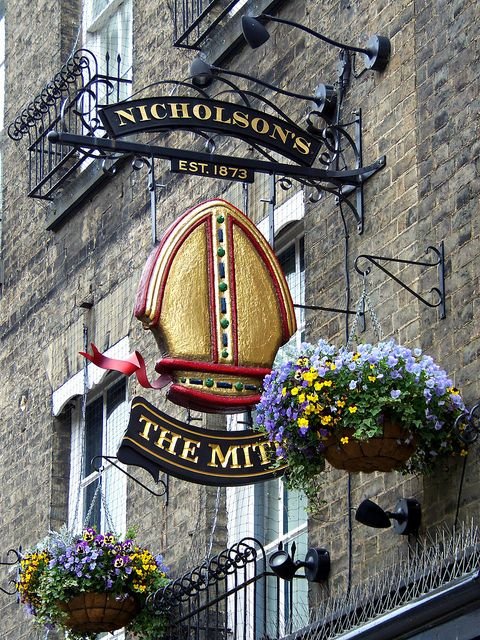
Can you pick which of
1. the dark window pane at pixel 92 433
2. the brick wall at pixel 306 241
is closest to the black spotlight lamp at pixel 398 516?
the brick wall at pixel 306 241

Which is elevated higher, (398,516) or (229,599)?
(229,599)

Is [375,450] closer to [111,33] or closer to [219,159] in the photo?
[219,159]

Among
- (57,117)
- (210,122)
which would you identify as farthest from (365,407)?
(57,117)

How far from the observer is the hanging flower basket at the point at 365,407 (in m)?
10.4

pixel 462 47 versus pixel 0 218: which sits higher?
pixel 0 218

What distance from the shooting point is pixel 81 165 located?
681 inches

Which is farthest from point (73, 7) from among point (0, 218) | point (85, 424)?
point (85, 424)

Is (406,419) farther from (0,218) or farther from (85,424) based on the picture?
(0,218)

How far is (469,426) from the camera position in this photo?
10.5 metres

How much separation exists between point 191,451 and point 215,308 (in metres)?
0.92

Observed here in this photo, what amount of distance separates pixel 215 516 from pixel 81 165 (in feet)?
15.7

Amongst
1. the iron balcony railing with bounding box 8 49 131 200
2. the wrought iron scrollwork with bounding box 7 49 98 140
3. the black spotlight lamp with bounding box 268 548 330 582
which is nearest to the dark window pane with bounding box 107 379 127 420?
the iron balcony railing with bounding box 8 49 131 200

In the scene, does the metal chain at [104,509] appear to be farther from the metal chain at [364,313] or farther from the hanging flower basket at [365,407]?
the hanging flower basket at [365,407]

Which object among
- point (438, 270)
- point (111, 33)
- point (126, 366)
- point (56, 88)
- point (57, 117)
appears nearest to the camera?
point (438, 270)
